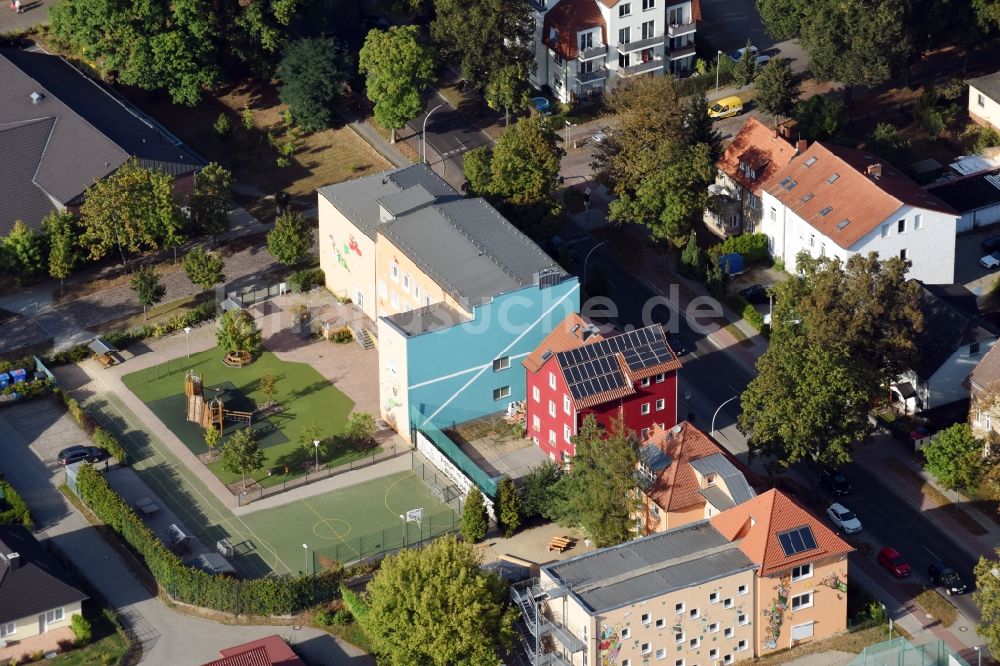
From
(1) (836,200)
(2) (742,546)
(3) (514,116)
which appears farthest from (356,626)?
(3) (514,116)

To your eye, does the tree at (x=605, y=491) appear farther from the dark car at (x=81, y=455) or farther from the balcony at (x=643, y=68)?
the balcony at (x=643, y=68)

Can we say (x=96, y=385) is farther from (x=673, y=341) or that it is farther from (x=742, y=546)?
(x=742, y=546)

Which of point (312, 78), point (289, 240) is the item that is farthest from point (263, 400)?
point (312, 78)

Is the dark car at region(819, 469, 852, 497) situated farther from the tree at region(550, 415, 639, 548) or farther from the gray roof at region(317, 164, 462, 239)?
the gray roof at region(317, 164, 462, 239)

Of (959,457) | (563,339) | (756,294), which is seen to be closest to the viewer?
(959,457)

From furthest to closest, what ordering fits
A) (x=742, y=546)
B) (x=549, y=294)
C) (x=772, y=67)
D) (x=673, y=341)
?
(x=772, y=67) < (x=673, y=341) < (x=549, y=294) < (x=742, y=546)

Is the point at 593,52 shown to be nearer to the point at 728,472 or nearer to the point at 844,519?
the point at 844,519

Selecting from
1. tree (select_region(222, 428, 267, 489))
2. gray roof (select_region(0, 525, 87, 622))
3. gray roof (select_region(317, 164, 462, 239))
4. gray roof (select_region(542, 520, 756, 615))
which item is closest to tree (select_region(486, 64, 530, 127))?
gray roof (select_region(317, 164, 462, 239))
